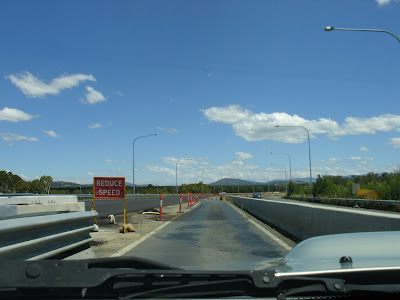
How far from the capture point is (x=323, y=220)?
32.4 feet

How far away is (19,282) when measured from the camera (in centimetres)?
226

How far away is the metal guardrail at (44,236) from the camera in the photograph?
3589mm

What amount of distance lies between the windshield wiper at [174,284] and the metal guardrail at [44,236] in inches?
53.9

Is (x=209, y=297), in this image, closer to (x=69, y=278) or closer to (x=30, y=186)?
(x=69, y=278)

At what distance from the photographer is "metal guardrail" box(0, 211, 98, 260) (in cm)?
359

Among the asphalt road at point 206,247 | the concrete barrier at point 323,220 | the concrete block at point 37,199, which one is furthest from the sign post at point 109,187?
the concrete block at point 37,199

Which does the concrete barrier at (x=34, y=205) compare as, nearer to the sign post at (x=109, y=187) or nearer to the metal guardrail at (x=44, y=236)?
the metal guardrail at (x=44, y=236)

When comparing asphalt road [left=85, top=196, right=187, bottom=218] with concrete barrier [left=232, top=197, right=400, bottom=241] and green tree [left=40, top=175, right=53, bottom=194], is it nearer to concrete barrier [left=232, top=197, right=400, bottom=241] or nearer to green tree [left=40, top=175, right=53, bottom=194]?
concrete barrier [left=232, top=197, right=400, bottom=241]

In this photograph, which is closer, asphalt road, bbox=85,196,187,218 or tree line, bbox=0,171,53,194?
asphalt road, bbox=85,196,187,218

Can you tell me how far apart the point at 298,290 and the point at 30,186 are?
230ft

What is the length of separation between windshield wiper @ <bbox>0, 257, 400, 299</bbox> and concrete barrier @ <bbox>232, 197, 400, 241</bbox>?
478cm

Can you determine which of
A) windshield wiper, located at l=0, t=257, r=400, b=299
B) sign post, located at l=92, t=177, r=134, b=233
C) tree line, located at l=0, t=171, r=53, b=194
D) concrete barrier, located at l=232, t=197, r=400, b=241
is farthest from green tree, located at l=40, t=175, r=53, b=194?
windshield wiper, located at l=0, t=257, r=400, b=299

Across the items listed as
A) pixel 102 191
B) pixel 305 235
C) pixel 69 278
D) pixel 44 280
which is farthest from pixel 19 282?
pixel 102 191

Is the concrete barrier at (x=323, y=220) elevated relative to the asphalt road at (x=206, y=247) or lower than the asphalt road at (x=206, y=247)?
elevated
